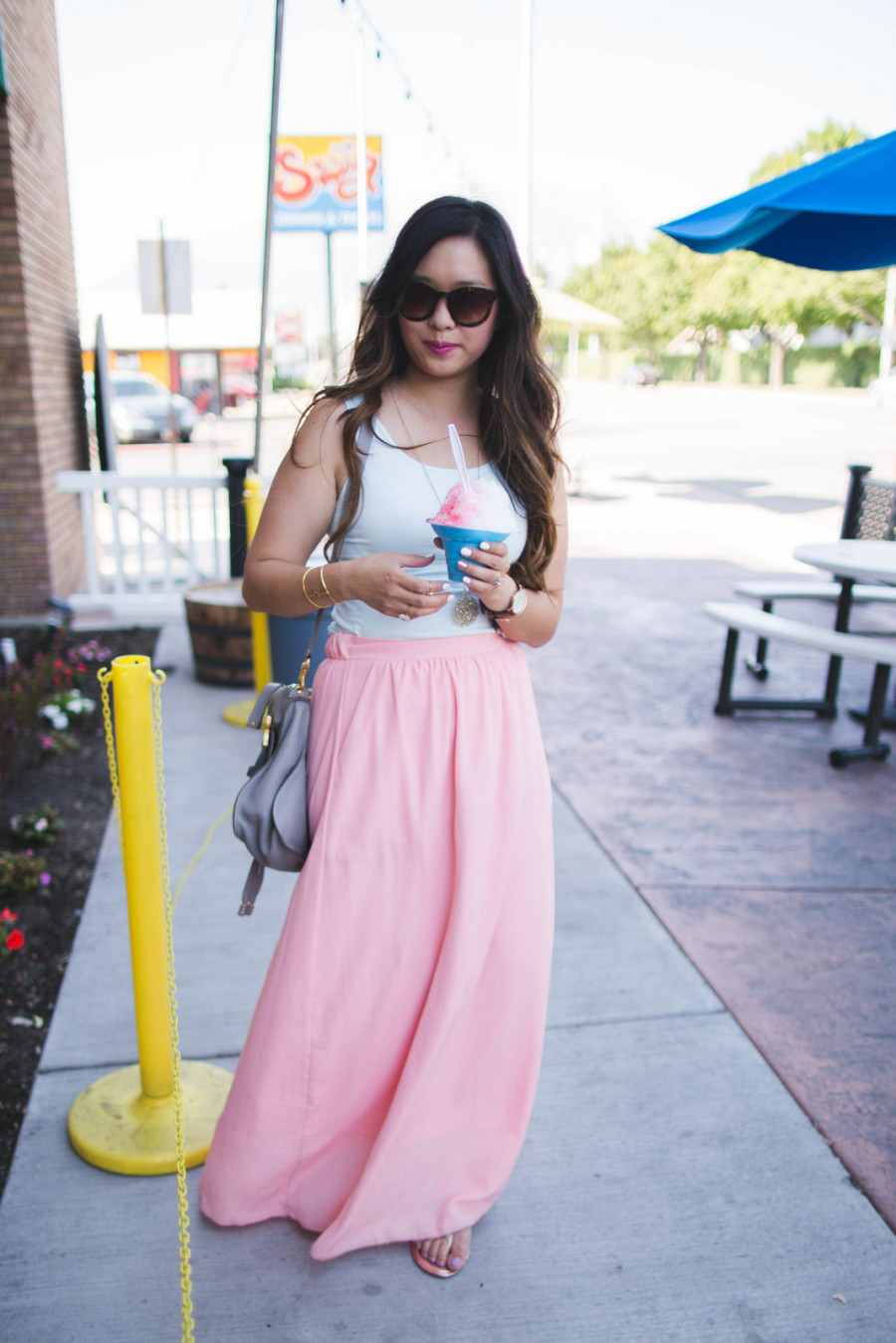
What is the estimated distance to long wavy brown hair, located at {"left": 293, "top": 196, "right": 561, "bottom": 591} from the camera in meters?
1.80

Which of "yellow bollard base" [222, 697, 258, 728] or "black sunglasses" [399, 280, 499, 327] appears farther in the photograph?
"yellow bollard base" [222, 697, 258, 728]

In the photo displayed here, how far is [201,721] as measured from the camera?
17.3 ft

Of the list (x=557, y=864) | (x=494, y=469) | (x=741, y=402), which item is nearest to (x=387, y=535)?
(x=494, y=469)

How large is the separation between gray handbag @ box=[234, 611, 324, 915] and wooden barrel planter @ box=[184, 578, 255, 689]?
11.8 ft

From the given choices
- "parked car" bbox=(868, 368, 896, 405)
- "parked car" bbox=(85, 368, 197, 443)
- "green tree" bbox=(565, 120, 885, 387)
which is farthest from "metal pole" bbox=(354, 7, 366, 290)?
"parked car" bbox=(868, 368, 896, 405)

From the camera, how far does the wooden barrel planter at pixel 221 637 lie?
555cm

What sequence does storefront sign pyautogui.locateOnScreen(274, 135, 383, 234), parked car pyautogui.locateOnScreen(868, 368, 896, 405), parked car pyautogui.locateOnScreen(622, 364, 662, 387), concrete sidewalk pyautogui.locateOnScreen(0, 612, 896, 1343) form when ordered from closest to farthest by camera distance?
concrete sidewalk pyautogui.locateOnScreen(0, 612, 896, 1343) → storefront sign pyautogui.locateOnScreen(274, 135, 383, 234) → parked car pyautogui.locateOnScreen(868, 368, 896, 405) → parked car pyautogui.locateOnScreen(622, 364, 662, 387)

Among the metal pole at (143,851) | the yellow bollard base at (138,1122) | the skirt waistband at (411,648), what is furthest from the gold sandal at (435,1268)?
the skirt waistband at (411,648)

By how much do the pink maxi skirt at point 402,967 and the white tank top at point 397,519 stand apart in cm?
3

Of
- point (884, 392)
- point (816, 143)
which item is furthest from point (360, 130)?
point (816, 143)

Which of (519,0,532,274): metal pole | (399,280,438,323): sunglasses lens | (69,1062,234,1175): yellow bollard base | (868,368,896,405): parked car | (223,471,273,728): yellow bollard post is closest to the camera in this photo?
(399,280,438,323): sunglasses lens

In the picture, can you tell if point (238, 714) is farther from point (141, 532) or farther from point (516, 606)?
point (516, 606)

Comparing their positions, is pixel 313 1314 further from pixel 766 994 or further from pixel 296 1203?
pixel 766 994

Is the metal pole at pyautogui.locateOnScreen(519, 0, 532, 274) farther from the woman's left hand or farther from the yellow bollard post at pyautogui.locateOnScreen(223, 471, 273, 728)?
the woman's left hand
